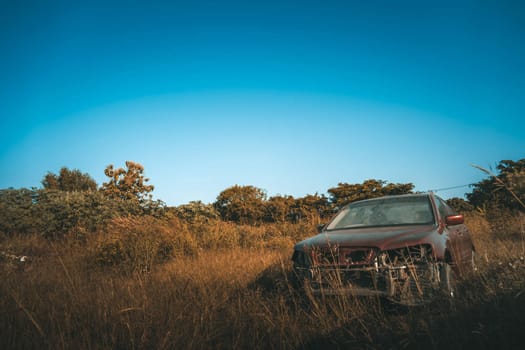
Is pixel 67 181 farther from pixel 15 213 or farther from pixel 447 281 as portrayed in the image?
pixel 447 281

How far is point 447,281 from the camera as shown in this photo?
9.35ft

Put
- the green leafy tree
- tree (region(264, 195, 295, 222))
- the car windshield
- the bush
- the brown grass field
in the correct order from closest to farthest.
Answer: the brown grass field < the car windshield < the bush < the green leafy tree < tree (region(264, 195, 295, 222))

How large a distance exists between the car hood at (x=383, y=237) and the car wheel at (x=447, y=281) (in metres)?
0.32

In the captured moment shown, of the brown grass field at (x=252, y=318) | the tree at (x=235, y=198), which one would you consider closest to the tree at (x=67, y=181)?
the tree at (x=235, y=198)

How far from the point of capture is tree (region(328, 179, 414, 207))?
25000 millimetres

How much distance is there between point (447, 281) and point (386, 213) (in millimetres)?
1659

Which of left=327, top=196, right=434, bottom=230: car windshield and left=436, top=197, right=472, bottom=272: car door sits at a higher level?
left=327, top=196, right=434, bottom=230: car windshield

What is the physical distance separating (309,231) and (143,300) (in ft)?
28.6

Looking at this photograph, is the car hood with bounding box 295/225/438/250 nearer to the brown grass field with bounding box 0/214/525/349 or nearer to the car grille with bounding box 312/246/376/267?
the car grille with bounding box 312/246/376/267

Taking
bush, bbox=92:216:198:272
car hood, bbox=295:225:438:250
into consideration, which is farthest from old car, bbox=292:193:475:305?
bush, bbox=92:216:198:272

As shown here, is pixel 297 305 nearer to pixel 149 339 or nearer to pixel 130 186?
pixel 149 339

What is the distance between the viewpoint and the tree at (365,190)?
2500 cm

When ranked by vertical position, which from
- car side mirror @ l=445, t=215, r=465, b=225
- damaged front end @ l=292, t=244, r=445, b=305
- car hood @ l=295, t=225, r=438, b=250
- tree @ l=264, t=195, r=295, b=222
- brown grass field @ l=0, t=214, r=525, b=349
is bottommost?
brown grass field @ l=0, t=214, r=525, b=349

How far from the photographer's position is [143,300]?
3.44m
